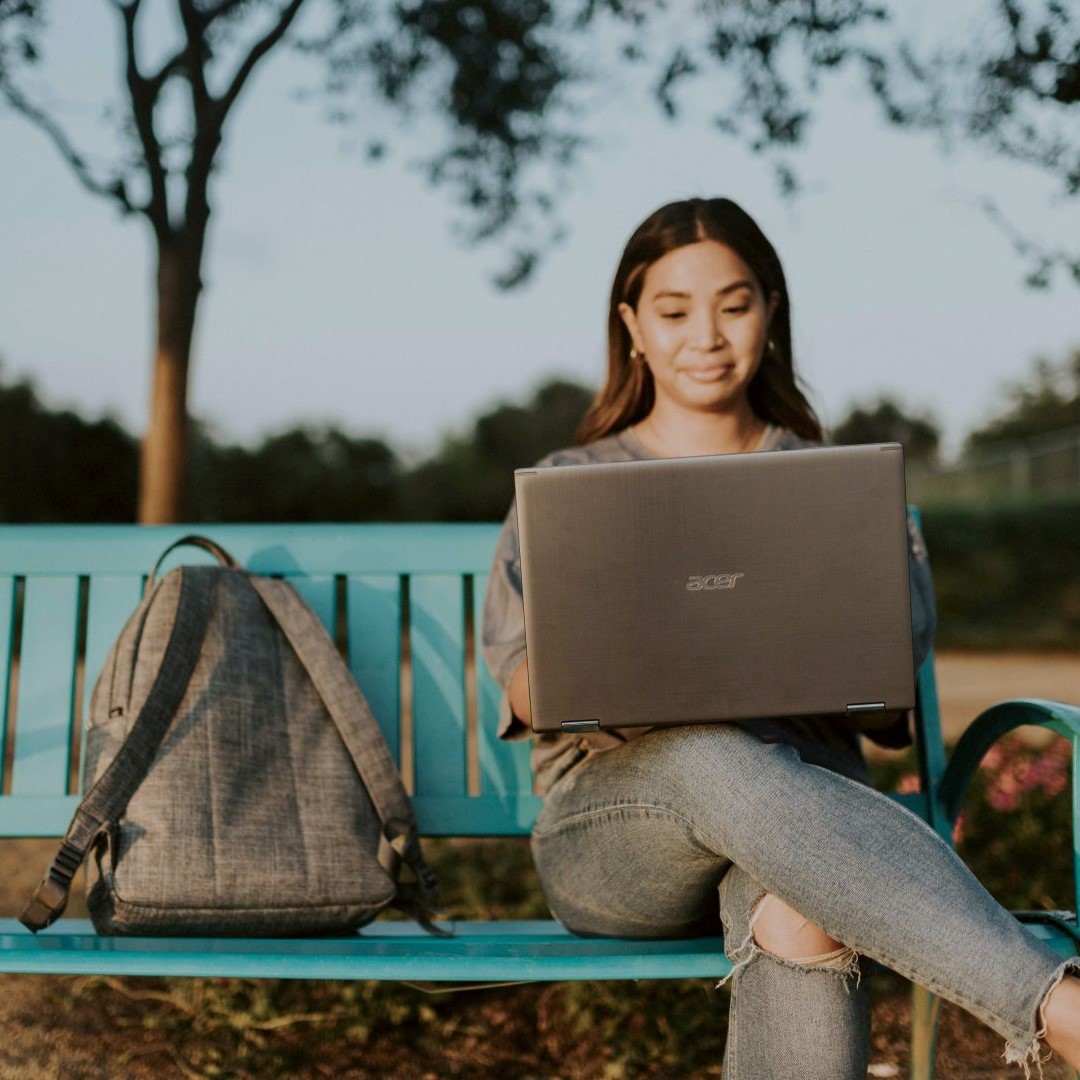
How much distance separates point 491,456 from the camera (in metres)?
19.8

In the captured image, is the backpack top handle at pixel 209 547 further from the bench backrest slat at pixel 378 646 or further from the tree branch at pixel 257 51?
the tree branch at pixel 257 51

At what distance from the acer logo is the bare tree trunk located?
270 centimetres

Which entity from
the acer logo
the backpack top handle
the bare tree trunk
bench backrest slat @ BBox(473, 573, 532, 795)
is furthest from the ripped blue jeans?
the bare tree trunk

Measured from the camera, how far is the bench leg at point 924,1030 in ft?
6.83

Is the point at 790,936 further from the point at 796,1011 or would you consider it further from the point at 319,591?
the point at 319,591

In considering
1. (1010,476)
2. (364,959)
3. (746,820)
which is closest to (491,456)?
(1010,476)

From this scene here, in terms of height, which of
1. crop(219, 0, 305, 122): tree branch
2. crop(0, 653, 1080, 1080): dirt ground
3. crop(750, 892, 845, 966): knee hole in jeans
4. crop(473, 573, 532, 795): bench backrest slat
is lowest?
crop(0, 653, 1080, 1080): dirt ground

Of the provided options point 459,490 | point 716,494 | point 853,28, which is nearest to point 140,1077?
point 716,494

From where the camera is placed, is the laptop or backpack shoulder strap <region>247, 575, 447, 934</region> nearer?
the laptop

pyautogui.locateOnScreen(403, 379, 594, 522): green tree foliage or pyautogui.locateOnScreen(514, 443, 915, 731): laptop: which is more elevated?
pyautogui.locateOnScreen(403, 379, 594, 522): green tree foliage

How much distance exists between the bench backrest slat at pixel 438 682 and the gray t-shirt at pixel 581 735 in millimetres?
213

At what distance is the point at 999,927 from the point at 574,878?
670 millimetres

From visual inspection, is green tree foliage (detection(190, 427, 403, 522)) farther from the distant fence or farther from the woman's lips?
the woman's lips

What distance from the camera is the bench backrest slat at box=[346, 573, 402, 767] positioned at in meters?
2.41
